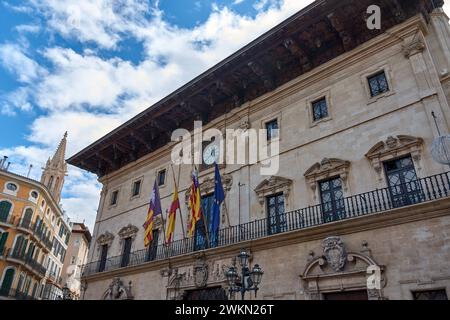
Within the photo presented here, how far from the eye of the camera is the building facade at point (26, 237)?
29.5 meters

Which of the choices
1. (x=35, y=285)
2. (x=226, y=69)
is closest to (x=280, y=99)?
(x=226, y=69)

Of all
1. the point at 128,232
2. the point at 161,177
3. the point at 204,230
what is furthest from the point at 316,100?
the point at 128,232

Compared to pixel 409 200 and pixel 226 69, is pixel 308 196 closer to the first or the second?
pixel 409 200

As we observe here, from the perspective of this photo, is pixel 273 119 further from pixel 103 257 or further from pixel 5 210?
pixel 5 210

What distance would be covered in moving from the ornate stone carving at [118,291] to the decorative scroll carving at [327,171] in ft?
29.7

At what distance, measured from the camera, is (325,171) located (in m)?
11.5

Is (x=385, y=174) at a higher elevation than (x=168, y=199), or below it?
below

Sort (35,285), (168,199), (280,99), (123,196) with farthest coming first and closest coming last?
(35,285)
(123,196)
(168,199)
(280,99)

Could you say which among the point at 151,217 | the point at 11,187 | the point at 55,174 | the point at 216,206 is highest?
the point at 55,174

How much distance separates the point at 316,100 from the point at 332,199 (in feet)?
12.7

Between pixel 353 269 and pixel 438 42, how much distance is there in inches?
308

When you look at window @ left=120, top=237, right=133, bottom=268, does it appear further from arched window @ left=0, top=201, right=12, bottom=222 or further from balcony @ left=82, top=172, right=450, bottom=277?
arched window @ left=0, top=201, right=12, bottom=222

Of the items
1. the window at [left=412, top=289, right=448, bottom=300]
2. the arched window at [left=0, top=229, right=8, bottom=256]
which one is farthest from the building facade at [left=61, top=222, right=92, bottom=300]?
the window at [left=412, top=289, right=448, bottom=300]

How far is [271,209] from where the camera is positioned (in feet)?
41.3
